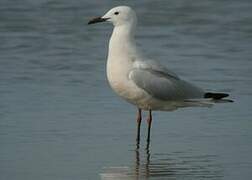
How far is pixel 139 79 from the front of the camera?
9.60m

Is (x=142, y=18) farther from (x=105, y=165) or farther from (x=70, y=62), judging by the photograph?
(x=105, y=165)

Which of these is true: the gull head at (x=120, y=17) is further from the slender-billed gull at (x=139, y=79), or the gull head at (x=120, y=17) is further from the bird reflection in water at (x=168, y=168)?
the bird reflection in water at (x=168, y=168)

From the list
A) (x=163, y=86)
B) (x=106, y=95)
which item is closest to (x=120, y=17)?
(x=163, y=86)

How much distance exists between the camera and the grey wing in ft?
31.6

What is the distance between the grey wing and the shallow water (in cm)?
35

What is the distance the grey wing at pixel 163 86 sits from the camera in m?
9.62

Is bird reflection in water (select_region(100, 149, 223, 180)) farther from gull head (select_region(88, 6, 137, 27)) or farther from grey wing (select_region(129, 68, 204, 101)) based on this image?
gull head (select_region(88, 6, 137, 27))

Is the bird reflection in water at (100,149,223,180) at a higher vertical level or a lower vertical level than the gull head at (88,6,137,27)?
lower

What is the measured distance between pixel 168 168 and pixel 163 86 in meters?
1.75

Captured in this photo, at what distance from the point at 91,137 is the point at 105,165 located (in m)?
1.14

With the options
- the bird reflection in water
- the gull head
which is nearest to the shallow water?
the bird reflection in water

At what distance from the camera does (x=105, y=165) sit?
27.4 ft

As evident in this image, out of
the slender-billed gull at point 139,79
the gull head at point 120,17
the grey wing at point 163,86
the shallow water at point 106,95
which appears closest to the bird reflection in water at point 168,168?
the shallow water at point 106,95

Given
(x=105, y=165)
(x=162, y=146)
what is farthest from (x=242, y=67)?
(x=105, y=165)
